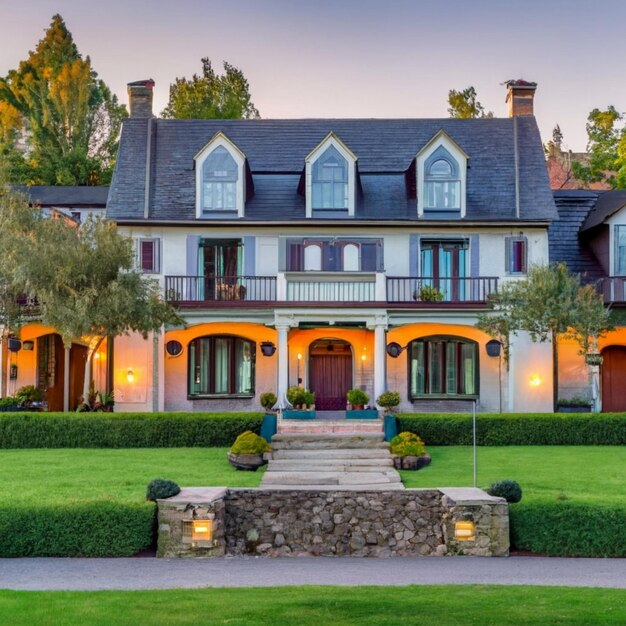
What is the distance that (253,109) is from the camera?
4706 cm

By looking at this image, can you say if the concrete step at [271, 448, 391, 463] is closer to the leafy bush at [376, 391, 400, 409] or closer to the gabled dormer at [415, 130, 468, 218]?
the leafy bush at [376, 391, 400, 409]

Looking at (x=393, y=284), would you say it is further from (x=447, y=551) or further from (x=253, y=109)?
(x=253, y=109)

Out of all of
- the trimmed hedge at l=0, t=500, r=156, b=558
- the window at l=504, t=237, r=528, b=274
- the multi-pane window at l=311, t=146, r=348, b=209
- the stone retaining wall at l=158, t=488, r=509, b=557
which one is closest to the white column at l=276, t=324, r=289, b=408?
the multi-pane window at l=311, t=146, r=348, b=209

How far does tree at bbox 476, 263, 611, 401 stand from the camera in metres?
27.3

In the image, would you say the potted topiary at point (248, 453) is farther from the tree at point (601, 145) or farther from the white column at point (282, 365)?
the tree at point (601, 145)

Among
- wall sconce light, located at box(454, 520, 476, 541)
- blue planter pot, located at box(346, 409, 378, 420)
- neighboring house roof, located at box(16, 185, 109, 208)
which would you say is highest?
neighboring house roof, located at box(16, 185, 109, 208)

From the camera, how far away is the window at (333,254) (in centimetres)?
3058

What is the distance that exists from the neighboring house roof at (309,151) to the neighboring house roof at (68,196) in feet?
15.7

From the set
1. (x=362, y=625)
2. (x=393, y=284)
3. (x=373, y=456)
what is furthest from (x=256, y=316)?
(x=362, y=625)

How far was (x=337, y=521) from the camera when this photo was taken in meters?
17.5

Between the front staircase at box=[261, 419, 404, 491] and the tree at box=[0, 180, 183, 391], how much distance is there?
5134 mm

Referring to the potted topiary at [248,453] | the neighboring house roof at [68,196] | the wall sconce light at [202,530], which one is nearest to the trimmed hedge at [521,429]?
the potted topiary at [248,453]

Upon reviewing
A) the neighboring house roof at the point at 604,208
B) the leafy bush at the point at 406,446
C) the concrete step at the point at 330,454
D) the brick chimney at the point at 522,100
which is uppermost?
the brick chimney at the point at 522,100

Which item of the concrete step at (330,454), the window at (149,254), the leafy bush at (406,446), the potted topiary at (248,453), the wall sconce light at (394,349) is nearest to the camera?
the potted topiary at (248,453)
